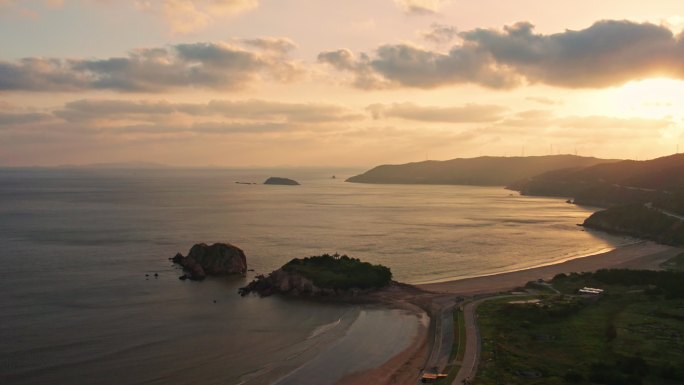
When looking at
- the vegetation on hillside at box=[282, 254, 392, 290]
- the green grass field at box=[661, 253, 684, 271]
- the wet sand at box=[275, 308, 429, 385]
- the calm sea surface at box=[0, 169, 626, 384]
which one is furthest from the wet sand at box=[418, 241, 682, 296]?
the wet sand at box=[275, 308, 429, 385]

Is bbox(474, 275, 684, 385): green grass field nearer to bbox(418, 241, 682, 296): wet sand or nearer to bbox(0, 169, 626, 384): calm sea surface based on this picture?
bbox(0, 169, 626, 384): calm sea surface

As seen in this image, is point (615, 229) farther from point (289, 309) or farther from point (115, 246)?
point (115, 246)

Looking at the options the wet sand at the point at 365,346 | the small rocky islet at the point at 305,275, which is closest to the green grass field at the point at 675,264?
the small rocky islet at the point at 305,275

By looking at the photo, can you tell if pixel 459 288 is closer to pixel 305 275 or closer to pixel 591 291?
pixel 591 291

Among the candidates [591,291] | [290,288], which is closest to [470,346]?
[591,291]

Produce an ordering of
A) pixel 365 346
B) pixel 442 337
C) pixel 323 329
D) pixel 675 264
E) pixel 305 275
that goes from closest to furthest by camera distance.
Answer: pixel 365 346 → pixel 442 337 → pixel 323 329 → pixel 305 275 → pixel 675 264

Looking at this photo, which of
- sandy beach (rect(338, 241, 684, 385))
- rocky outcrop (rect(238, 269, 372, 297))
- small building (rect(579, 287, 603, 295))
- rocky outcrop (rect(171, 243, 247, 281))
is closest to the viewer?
sandy beach (rect(338, 241, 684, 385))
